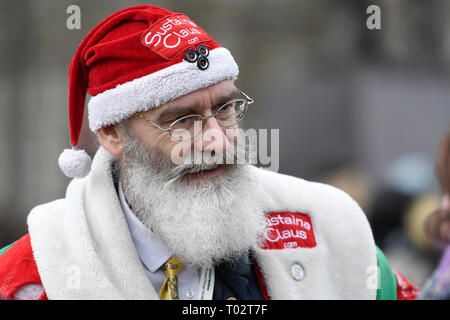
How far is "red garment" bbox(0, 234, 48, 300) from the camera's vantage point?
2.57 metres

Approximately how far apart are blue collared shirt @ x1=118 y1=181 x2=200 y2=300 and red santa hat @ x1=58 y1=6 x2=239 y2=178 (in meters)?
0.42

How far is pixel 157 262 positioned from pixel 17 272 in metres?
0.58

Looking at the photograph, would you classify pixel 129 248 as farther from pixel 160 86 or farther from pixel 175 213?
pixel 160 86

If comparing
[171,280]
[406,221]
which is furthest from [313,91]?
[171,280]

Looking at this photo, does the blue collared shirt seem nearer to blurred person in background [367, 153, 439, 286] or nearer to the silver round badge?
the silver round badge

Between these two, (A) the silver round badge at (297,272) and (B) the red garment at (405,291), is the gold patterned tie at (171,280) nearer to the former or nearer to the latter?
(A) the silver round badge at (297,272)

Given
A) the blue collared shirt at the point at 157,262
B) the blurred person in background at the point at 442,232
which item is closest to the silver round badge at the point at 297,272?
the blue collared shirt at the point at 157,262

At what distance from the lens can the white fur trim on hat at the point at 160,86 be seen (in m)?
2.69

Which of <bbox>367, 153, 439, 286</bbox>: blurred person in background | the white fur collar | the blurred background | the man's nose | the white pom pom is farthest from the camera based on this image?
the blurred background

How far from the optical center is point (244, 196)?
2742mm

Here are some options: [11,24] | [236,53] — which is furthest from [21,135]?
[236,53]

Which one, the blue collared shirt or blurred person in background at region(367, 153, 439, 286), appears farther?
blurred person in background at region(367, 153, 439, 286)

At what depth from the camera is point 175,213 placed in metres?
2.73

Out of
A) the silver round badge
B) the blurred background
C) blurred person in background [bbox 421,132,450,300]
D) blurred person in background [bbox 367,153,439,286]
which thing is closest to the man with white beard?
the silver round badge
